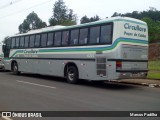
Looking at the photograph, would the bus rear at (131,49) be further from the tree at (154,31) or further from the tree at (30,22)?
the tree at (30,22)

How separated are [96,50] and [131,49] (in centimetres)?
178

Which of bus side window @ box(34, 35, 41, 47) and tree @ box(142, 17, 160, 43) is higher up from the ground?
tree @ box(142, 17, 160, 43)

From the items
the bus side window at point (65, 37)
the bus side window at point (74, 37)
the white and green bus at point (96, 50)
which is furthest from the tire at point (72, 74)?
the bus side window at point (65, 37)

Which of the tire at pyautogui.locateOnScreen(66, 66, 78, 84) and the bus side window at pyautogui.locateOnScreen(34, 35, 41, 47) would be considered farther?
the bus side window at pyautogui.locateOnScreen(34, 35, 41, 47)

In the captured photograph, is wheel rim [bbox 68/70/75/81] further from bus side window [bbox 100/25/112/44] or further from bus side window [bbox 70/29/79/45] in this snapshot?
bus side window [bbox 100/25/112/44]

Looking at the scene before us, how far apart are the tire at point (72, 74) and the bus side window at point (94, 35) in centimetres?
208

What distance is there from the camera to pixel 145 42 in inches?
595

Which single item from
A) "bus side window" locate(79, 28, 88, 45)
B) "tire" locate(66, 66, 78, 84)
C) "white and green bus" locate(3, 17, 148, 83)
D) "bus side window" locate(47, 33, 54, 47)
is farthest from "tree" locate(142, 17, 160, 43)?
"bus side window" locate(79, 28, 88, 45)

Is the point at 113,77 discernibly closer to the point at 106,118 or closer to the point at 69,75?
the point at 69,75

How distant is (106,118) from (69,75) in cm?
901

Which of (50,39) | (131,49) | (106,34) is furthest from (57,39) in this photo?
(131,49)

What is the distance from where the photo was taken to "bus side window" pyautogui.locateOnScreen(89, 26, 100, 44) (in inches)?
579

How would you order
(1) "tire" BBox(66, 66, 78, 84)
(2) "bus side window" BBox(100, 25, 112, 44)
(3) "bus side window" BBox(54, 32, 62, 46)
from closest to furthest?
(2) "bus side window" BBox(100, 25, 112, 44)
(1) "tire" BBox(66, 66, 78, 84)
(3) "bus side window" BBox(54, 32, 62, 46)

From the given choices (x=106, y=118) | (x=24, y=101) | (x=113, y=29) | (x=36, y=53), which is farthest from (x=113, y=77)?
(x=36, y=53)
